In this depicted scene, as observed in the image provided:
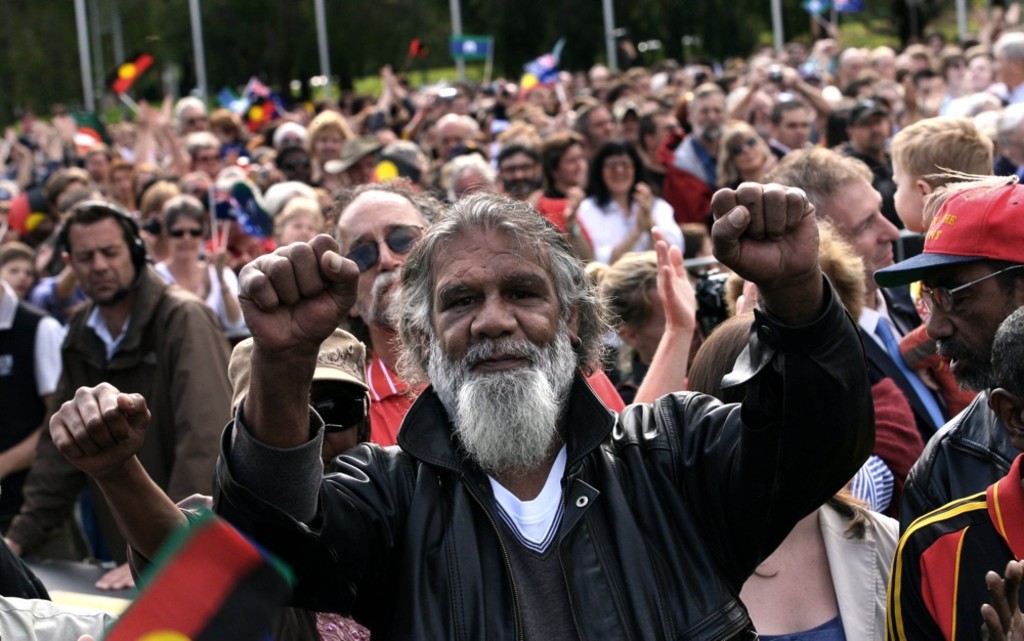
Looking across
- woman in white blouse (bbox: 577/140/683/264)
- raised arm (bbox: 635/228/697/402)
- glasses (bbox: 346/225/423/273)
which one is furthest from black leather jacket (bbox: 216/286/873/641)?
woman in white blouse (bbox: 577/140/683/264)

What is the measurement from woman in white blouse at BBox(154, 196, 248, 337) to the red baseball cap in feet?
15.7

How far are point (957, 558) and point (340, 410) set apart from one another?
155 centimetres

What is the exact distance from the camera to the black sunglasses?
3.70 meters

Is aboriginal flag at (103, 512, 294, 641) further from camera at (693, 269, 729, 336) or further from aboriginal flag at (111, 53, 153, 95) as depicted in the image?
aboriginal flag at (111, 53, 153, 95)

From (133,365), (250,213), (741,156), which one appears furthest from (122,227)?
(741,156)

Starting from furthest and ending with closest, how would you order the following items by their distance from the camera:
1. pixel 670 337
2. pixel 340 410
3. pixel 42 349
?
1. pixel 42 349
2. pixel 670 337
3. pixel 340 410

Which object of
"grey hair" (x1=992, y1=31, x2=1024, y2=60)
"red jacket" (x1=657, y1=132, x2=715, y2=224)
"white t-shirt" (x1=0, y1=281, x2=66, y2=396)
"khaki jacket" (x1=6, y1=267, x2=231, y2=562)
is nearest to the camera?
"khaki jacket" (x1=6, y1=267, x2=231, y2=562)

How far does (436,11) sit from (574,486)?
49.5 metres

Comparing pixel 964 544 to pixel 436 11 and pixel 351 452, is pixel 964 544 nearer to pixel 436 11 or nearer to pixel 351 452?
pixel 351 452

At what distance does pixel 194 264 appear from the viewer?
8.11 metres

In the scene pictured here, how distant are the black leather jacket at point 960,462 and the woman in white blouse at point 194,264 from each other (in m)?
Result: 4.95

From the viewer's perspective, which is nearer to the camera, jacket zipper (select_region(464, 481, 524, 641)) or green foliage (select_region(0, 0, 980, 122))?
jacket zipper (select_region(464, 481, 524, 641))

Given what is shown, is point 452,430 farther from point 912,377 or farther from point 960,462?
point 912,377

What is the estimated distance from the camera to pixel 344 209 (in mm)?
4930
